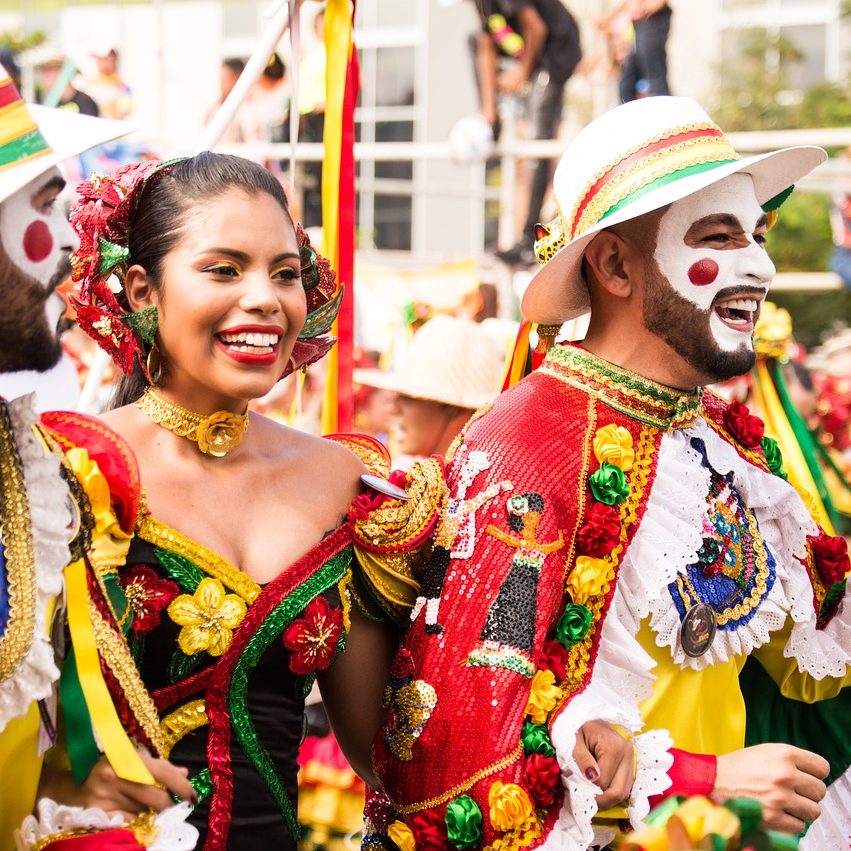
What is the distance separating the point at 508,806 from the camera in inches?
89.5

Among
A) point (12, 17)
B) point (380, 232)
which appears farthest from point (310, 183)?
point (12, 17)

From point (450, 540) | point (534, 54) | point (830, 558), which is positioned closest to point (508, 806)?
point (450, 540)

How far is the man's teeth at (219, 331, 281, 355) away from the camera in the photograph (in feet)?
7.55

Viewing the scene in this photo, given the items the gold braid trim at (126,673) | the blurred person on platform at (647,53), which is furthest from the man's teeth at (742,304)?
the blurred person on platform at (647,53)

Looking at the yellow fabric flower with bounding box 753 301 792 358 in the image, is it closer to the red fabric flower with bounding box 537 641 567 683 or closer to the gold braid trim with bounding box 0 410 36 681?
the red fabric flower with bounding box 537 641 567 683

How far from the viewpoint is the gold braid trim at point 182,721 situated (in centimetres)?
224

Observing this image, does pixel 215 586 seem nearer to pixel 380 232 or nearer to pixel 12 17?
pixel 380 232

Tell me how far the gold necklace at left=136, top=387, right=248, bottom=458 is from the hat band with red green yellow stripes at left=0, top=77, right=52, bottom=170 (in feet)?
2.49

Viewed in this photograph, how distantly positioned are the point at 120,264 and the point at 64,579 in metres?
0.64

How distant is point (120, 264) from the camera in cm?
236

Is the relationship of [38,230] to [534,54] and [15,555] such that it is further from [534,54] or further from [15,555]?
[534,54]

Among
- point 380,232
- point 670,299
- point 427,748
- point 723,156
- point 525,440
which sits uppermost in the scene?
point 723,156

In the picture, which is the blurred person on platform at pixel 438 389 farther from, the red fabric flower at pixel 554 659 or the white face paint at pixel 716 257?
the red fabric flower at pixel 554 659

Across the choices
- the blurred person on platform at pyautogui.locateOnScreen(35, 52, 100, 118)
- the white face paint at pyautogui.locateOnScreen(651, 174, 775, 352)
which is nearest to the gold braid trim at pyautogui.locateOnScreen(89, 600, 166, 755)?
the white face paint at pyautogui.locateOnScreen(651, 174, 775, 352)
